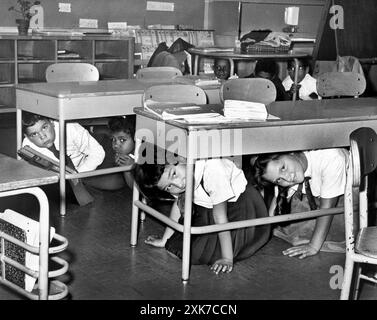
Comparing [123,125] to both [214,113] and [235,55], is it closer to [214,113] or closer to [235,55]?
[214,113]

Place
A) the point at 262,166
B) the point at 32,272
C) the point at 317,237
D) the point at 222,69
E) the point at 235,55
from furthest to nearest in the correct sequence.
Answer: the point at 222,69
the point at 235,55
the point at 317,237
the point at 262,166
the point at 32,272

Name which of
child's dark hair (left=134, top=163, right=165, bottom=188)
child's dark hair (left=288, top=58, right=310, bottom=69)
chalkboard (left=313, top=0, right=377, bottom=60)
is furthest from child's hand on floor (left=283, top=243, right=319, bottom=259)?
chalkboard (left=313, top=0, right=377, bottom=60)

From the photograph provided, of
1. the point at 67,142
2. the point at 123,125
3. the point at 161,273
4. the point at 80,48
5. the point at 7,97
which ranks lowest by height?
the point at 161,273

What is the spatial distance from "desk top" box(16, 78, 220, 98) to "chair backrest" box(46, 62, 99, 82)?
0.30 meters

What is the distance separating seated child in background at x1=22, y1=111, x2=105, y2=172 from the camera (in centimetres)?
379

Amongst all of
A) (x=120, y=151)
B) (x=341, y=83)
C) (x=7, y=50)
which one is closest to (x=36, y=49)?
(x=7, y=50)

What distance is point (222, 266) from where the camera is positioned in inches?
118

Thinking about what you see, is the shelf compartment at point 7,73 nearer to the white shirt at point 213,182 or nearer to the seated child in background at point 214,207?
the seated child in background at point 214,207

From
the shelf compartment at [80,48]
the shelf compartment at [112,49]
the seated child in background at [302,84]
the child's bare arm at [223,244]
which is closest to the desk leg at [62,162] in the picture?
the child's bare arm at [223,244]

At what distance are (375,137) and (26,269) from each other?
130 centimetres

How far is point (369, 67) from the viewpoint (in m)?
7.00

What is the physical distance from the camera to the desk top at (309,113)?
2.81 meters

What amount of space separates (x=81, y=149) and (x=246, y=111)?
141cm
